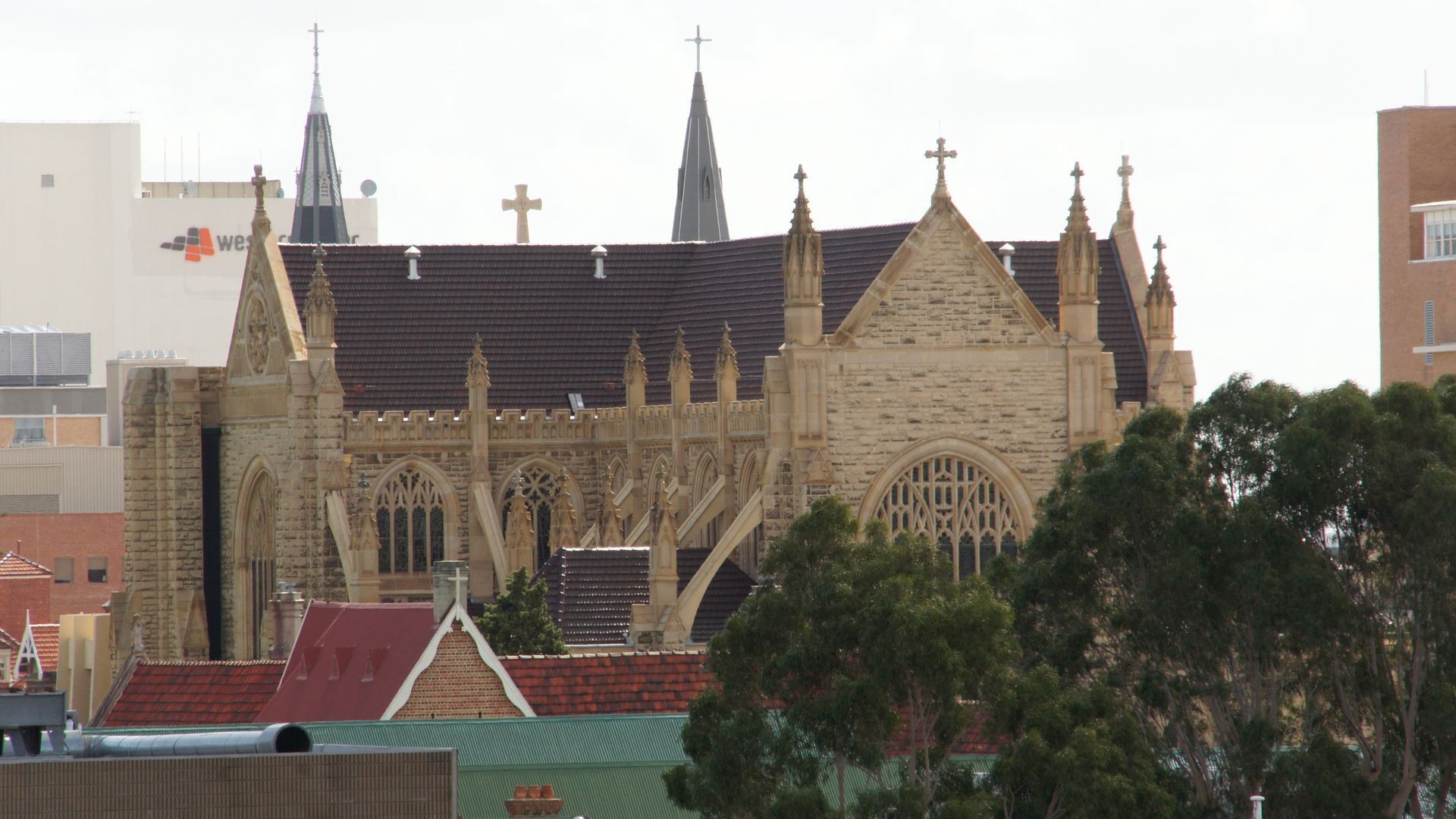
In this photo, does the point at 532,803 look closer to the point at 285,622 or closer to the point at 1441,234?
the point at 285,622

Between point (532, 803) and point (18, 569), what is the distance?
73291 mm

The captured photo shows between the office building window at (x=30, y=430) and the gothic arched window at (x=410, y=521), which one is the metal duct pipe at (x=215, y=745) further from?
the office building window at (x=30, y=430)

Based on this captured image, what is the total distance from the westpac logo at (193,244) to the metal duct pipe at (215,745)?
160 m

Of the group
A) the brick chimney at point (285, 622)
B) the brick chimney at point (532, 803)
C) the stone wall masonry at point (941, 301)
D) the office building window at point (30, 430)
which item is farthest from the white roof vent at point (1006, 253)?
the office building window at point (30, 430)

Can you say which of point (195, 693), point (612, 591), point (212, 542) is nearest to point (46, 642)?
point (212, 542)

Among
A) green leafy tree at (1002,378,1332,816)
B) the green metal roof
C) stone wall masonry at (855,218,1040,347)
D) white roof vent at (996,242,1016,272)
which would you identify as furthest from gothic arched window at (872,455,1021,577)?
green leafy tree at (1002,378,1332,816)

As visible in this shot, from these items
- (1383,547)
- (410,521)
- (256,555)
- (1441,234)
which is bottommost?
(256,555)

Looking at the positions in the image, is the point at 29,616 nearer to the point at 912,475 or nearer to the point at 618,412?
the point at 618,412

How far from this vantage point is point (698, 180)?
12644cm

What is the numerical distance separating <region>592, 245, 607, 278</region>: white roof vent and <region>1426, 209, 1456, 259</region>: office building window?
2589 inches

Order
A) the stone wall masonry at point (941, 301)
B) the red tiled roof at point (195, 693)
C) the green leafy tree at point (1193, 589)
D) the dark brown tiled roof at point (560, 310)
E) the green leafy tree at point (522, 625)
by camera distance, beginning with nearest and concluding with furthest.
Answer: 1. the green leafy tree at point (1193, 589)
2. the red tiled roof at point (195, 693)
3. the green leafy tree at point (522, 625)
4. the stone wall masonry at point (941, 301)
5. the dark brown tiled roof at point (560, 310)

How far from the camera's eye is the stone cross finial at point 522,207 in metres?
94.1

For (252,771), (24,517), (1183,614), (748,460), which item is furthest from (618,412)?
(24,517)

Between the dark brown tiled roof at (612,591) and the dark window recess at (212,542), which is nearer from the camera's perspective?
the dark brown tiled roof at (612,591)
